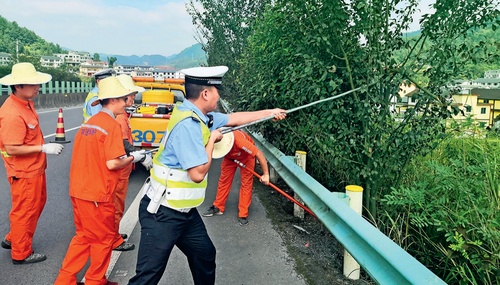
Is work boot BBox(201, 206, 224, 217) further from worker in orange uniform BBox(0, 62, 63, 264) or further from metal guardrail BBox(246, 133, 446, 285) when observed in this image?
worker in orange uniform BBox(0, 62, 63, 264)

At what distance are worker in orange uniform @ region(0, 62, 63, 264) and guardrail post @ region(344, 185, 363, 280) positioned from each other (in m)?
2.78

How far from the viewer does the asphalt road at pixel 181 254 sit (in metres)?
3.63

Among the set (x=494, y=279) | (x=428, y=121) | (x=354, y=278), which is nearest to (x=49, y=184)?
(x=354, y=278)

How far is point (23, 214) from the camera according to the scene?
3.99 m

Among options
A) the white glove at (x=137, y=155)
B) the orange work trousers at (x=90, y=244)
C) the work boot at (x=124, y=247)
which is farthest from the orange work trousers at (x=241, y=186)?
the orange work trousers at (x=90, y=244)

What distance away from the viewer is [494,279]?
9.37 ft

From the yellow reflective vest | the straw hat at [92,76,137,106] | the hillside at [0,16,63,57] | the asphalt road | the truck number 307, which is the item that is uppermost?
the hillside at [0,16,63,57]

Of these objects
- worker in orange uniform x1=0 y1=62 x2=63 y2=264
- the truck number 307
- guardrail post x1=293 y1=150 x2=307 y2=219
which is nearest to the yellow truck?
the truck number 307

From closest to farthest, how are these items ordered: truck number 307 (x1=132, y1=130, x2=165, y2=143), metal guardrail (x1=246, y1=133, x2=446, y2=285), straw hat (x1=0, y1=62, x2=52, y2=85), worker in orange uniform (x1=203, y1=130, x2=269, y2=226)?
metal guardrail (x1=246, y1=133, x2=446, y2=285)
straw hat (x1=0, y1=62, x2=52, y2=85)
worker in orange uniform (x1=203, y1=130, x2=269, y2=226)
truck number 307 (x1=132, y1=130, x2=165, y2=143)

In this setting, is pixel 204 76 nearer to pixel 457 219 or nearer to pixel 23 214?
pixel 457 219

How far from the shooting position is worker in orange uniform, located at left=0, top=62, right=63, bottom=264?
3906mm

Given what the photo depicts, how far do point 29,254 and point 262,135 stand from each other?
164 inches

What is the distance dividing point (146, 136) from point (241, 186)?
3.06 metres

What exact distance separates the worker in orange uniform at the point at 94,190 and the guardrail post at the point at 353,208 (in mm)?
1873
